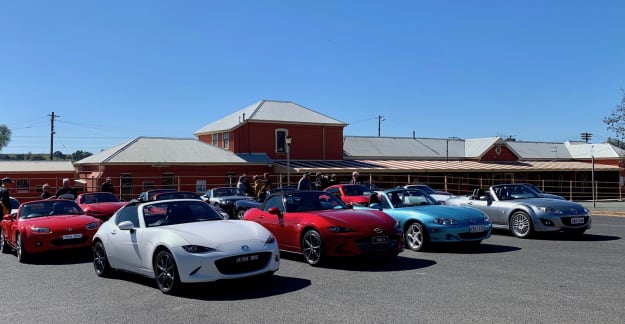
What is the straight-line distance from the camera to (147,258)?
8.09 metres

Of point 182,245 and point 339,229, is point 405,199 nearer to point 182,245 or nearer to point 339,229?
point 339,229

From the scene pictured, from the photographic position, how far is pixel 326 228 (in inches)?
375

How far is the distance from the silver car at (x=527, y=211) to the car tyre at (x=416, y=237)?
3.16 metres

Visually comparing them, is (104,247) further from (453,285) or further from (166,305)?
(453,285)

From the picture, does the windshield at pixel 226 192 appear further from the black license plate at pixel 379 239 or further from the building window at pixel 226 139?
the building window at pixel 226 139

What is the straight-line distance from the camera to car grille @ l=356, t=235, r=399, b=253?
933 centimetres

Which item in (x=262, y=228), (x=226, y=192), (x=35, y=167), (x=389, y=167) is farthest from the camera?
(x=35, y=167)

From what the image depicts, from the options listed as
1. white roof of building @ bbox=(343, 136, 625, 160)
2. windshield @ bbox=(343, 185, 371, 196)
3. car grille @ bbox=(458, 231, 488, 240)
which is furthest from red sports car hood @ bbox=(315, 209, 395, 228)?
white roof of building @ bbox=(343, 136, 625, 160)

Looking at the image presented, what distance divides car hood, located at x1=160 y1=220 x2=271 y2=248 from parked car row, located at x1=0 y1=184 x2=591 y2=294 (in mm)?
14

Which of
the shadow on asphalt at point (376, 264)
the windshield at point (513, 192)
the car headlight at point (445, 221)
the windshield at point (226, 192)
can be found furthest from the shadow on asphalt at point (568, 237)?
the windshield at point (226, 192)

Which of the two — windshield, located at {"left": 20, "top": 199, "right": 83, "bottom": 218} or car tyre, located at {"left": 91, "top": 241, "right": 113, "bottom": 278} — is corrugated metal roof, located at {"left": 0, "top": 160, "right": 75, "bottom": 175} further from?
car tyre, located at {"left": 91, "top": 241, "right": 113, "bottom": 278}

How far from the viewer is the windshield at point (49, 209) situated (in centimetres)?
1241

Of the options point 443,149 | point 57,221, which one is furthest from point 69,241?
point 443,149

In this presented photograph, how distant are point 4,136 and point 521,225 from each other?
11642 centimetres
